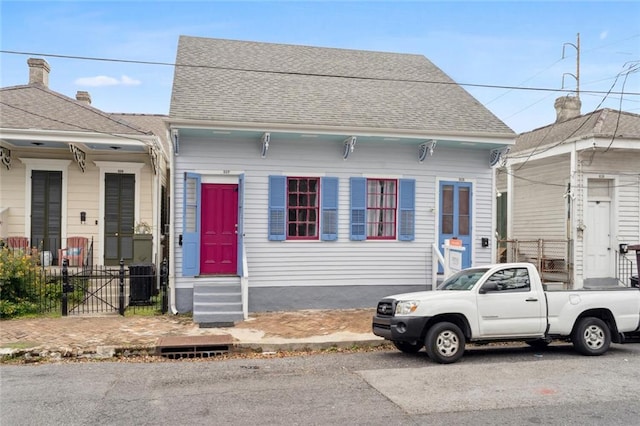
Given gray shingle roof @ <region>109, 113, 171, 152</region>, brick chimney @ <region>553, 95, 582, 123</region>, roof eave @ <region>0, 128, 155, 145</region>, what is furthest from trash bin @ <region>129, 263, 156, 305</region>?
brick chimney @ <region>553, 95, 582, 123</region>

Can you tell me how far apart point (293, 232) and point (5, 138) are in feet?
24.0

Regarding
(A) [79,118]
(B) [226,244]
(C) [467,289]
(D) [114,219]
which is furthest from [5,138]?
(C) [467,289]

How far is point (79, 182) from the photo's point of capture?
1479 centimetres

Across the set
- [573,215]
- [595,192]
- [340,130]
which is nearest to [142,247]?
[340,130]

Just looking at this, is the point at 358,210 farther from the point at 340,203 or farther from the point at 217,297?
the point at 217,297

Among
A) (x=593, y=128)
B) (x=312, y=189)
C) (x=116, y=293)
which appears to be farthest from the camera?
(x=593, y=128)

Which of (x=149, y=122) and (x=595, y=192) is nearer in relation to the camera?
(x=595, y=192)

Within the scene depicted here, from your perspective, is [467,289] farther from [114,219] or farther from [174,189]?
[114,219]

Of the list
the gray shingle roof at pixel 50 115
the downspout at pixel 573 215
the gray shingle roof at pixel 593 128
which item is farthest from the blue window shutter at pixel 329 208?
the downspout at pixel 573 215

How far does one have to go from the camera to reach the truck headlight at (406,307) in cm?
869

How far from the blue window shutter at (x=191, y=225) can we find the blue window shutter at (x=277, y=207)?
1708 mm

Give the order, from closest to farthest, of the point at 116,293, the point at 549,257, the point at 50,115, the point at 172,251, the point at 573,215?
the point at 172,251 < the point at 116,293 < the point at 50,115 < the point at 573,215 < the point at 549,257

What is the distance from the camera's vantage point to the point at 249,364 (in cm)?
874

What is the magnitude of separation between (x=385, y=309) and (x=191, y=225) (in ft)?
18.3
